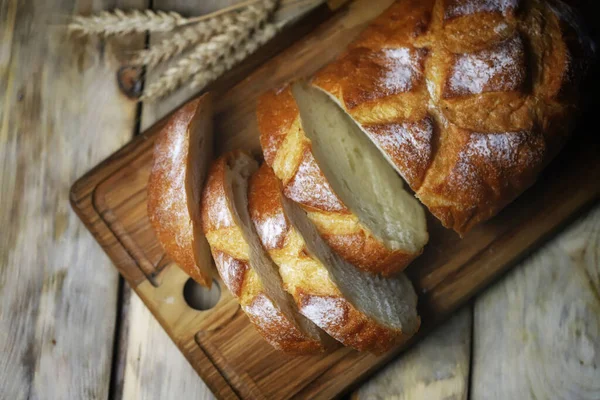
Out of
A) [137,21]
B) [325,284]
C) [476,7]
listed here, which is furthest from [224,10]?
[325,284]

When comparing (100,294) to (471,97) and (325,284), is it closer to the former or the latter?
(325,284)

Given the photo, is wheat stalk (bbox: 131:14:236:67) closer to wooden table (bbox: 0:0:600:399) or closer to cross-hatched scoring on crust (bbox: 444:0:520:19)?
wooden table (bbox: 0:0:600:399)

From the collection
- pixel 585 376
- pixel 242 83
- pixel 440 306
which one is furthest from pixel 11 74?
pixel 585 376

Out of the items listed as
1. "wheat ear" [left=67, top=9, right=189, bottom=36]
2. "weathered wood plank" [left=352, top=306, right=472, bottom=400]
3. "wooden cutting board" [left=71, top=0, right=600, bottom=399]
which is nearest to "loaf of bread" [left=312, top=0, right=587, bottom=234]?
"wooden cutting board" [left=71, top=0, right=600, bottom=399]

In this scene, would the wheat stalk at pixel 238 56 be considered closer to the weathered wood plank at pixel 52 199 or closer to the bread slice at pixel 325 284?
the weathered wood plank at pixel 52 199

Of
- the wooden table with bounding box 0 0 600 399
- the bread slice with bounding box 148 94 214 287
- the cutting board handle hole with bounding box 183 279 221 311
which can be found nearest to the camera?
the bread slice with bounding box 148 94 214 287
